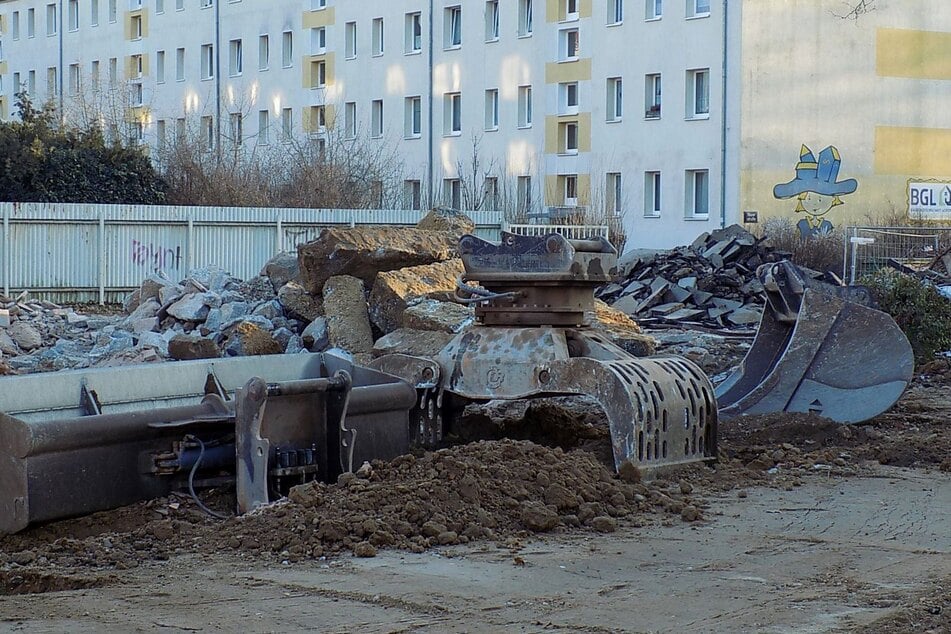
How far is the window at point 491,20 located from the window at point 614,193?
694 centimetres

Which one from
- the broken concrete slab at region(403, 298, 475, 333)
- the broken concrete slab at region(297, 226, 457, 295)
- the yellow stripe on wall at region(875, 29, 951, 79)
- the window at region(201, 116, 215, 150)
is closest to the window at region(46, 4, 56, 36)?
the window at region(201, 116, 215, 150)

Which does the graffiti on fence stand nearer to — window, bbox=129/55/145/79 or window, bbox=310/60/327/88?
window, bbox=310/60/327/88

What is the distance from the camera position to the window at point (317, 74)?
5375 centimetres

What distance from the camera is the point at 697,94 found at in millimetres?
41031

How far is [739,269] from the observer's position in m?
26.2

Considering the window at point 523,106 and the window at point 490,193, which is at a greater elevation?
the window at point 523,106

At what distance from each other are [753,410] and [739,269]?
1523 centimetres

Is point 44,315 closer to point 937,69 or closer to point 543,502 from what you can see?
point 543,502

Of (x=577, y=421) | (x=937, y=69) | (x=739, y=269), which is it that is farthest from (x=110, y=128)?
(x=577, y=421)

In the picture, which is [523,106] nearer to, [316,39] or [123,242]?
[316,39]

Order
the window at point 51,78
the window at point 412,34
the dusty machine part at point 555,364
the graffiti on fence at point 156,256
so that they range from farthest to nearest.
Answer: the window at point 51,78 < the window at point 412,34 < the graffiti on fence at point 156,256 < the dusty machine part at point 555,364

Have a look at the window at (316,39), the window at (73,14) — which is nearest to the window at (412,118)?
the window at (316,39)

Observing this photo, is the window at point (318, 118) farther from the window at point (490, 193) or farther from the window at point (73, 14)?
the window at point (73, 14)

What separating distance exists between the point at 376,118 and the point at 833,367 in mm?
41150
